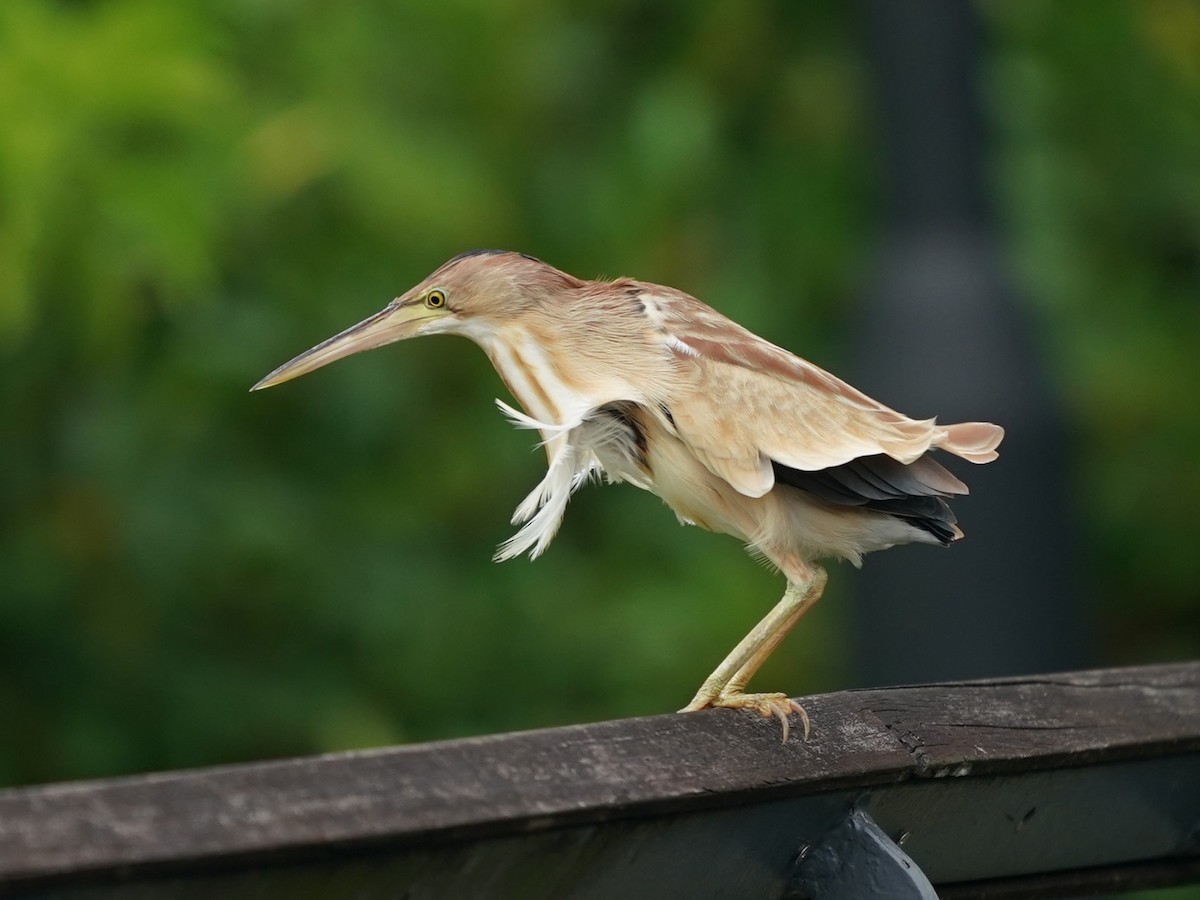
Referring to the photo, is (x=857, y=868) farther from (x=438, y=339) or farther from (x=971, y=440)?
(x=438, y=339)

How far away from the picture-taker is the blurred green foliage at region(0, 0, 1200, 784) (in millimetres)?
4617

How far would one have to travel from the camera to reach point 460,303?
2.35 metres

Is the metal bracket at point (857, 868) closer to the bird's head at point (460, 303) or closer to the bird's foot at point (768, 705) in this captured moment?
the bird's foot at point (768, 705)

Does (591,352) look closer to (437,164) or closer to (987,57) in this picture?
(437,164)

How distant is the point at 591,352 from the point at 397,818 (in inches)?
38.3

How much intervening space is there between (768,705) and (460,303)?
73 centimetres

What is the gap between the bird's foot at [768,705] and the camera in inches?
74.5

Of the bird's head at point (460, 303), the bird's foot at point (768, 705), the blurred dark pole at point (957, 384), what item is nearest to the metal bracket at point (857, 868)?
the bird's foot at point (768, 705)

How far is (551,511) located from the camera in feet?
7.32

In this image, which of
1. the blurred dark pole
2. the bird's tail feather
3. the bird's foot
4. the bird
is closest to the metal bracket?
the bird's foot

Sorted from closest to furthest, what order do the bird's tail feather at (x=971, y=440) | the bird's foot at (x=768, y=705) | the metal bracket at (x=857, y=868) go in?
1. the metal bracket at (x=857, y=868)
2. the bird's foot at (x=768, y=705)
3. the bird's tail feather at (x=971, y=440)

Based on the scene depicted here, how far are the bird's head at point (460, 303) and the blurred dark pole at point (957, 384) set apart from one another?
208 centimetres

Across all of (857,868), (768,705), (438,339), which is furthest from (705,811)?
(438,339)

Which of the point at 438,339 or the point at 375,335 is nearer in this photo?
the point at 375,335
